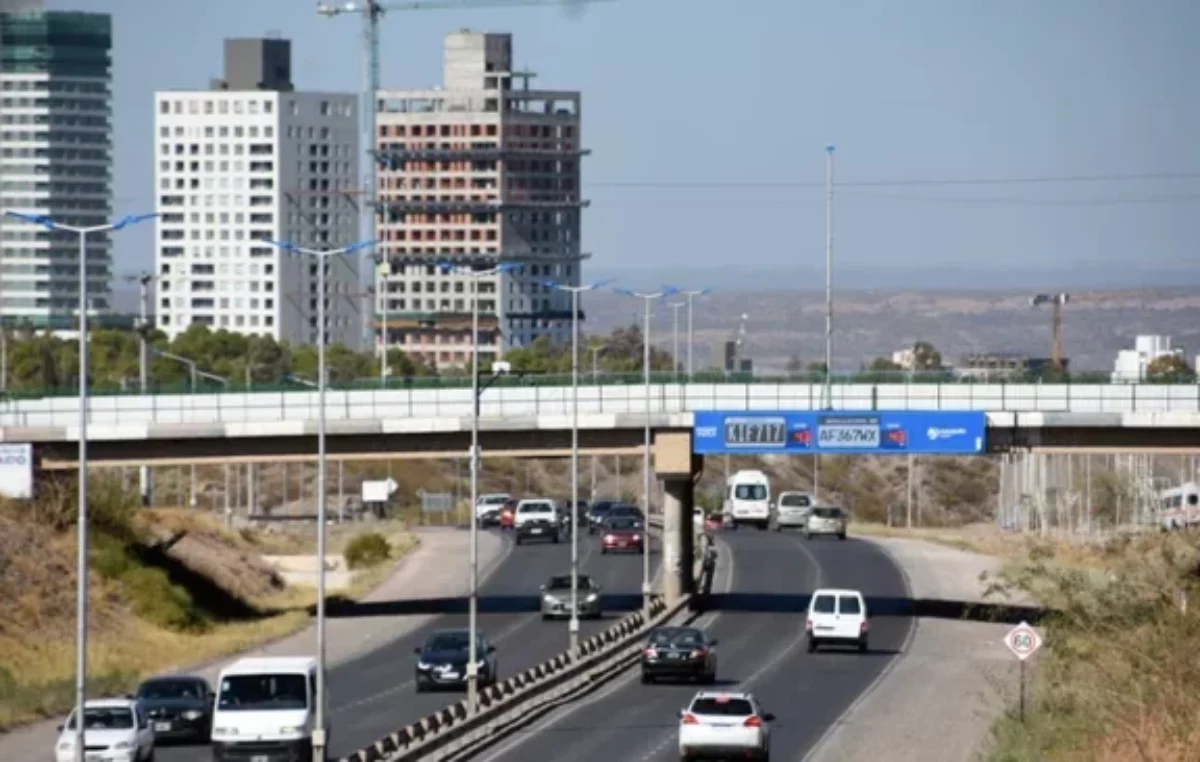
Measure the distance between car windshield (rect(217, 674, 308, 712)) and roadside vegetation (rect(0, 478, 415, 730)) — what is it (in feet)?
46.8

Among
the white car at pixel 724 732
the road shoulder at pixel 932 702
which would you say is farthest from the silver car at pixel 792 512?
the white car at pixel 724 732

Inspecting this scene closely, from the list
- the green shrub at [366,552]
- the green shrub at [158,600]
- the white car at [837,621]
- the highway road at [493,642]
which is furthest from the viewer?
the green shrub at [366,552]

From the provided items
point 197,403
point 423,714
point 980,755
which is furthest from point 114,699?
point 197,403

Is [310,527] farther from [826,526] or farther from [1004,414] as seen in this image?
[1004,414]

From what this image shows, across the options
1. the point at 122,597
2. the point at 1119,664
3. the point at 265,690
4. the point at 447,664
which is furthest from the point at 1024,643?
the point at 122,597

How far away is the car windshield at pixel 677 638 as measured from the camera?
207 feet

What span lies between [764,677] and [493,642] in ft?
42.4

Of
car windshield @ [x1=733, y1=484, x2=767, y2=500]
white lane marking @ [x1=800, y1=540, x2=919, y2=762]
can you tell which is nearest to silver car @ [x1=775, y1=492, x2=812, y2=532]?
car windshield @ [x1=733, y1=484, x2=767, y2=500]

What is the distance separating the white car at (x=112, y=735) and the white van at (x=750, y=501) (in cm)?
8769

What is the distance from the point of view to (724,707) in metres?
46.9

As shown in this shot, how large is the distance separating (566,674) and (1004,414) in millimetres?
23171

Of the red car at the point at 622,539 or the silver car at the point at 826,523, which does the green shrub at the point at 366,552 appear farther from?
the silver car at the point at 826,523

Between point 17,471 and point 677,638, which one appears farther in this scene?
point 17,471

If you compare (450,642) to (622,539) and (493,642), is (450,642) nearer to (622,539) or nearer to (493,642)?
(493,642)
